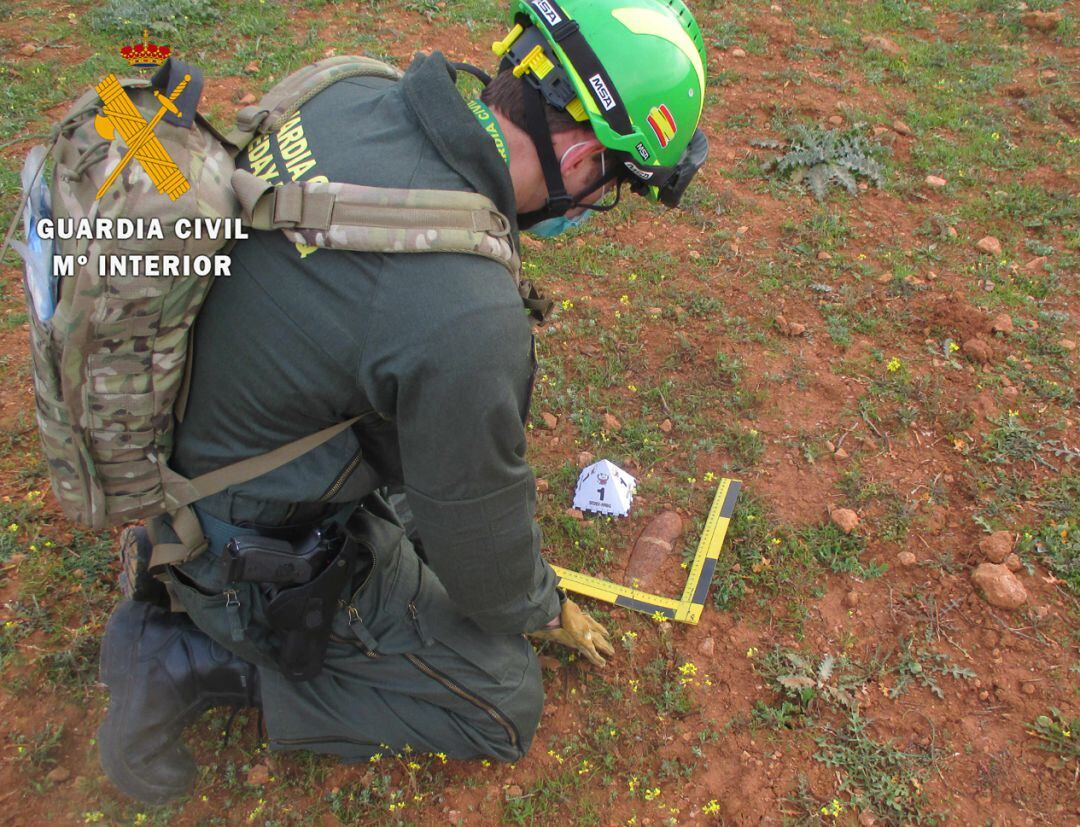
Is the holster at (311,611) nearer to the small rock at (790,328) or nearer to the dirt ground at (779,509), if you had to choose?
the dirt ground at (779,509)

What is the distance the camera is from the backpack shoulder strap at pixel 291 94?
85.3 inches

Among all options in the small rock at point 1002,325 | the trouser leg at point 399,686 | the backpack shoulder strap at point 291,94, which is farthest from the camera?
the small rock at point 1002,325

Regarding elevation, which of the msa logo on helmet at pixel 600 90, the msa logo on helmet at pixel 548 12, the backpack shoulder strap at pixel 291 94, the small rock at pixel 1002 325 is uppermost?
the msa logo on helmet at pixel 548 12

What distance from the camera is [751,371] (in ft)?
14.8

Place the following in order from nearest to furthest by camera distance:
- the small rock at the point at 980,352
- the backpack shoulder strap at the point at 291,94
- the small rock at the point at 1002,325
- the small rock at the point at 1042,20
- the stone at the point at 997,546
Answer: the backpack shoulder strap at the point at 291,94 < the stone at the point at 997,546 < the small rock at the point at 980,352 < the small rock at the point at 1002,325 < the small rock at the point at 1042,20

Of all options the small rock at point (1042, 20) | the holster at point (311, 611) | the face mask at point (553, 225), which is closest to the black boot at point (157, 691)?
the holster at point (311, 611)

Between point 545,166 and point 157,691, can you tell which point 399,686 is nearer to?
point 157,691

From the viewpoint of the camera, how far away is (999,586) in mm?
3471

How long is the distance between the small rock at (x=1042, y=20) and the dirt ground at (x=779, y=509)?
4.64ft

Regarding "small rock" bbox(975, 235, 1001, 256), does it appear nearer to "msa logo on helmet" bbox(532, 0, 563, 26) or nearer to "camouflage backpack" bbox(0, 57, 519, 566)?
"msa logo on helmet" bbox(532, 0, 563, 26)

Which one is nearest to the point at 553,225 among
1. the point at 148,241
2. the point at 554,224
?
the point at 554,224

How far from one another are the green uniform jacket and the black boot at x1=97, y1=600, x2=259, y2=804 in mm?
934

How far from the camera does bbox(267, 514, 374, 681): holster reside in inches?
102

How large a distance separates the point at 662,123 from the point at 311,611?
1904 mm
